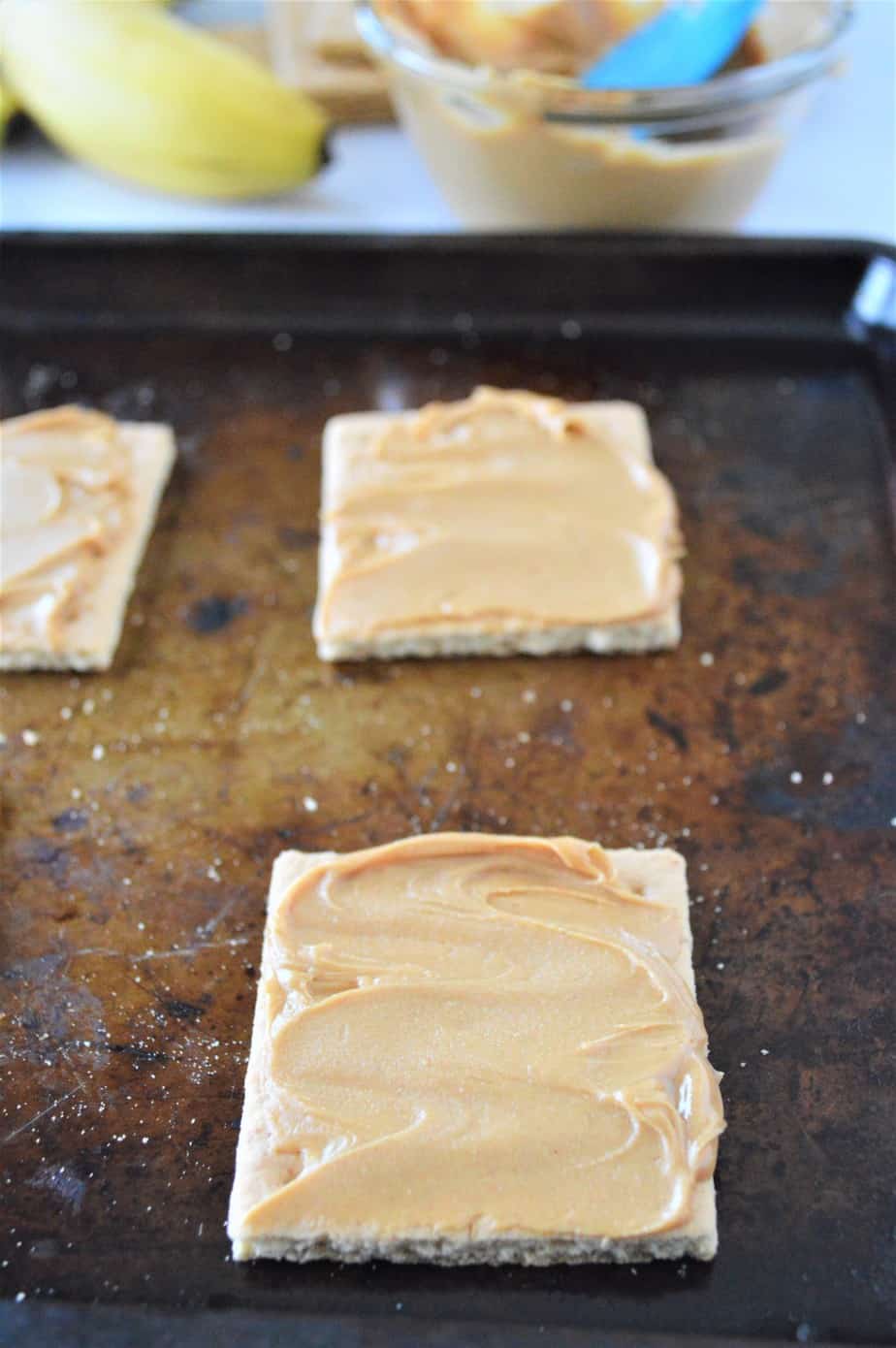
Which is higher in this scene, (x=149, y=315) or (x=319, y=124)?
(x=319, y=124)

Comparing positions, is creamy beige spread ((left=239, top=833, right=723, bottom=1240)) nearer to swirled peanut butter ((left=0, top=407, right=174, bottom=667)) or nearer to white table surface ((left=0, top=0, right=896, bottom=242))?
swirled peanut butter ((left=0, top=407, right=174, bottom=667))

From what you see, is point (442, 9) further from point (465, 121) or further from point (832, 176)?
point (832, 176)

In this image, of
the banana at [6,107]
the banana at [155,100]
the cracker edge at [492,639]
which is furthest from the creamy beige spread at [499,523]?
the banana at [6,107]

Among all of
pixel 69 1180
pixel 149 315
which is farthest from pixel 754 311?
pixel 69 1180

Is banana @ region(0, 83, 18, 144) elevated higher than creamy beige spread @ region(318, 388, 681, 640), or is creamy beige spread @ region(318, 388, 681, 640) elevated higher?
creamy beige spread @ region(318, 388, 681, 640)

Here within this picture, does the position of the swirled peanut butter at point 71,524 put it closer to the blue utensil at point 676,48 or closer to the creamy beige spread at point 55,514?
the creamy beige spread at point 55,514

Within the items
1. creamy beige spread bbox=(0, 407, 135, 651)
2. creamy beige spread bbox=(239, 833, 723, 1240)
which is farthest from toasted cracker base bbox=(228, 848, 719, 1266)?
creamy beige spread bbox=(0, 407, 135, 651)
